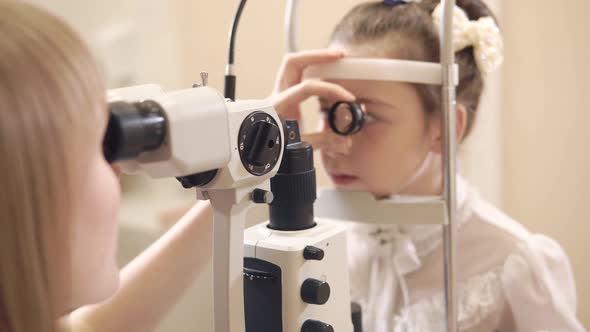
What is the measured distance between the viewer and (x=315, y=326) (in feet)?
1.56

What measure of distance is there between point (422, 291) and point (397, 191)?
18 centimetres

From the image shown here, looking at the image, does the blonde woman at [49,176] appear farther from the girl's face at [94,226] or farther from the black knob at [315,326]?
the black knob at [315,326]

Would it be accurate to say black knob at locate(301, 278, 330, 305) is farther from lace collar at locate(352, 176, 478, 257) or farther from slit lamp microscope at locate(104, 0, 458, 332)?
lace collar at locate(352, 176, 478, 257)

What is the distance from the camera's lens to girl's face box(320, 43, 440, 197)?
822mm

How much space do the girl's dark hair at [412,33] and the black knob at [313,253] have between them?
1.52 ft

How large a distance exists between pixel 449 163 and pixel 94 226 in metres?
0.46

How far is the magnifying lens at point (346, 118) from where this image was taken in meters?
0.69

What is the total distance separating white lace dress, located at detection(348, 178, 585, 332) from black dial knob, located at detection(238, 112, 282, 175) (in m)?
0.52

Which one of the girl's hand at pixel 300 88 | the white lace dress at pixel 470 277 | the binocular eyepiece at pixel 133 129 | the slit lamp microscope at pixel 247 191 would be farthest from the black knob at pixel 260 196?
the white lace dress at pixel 470 277

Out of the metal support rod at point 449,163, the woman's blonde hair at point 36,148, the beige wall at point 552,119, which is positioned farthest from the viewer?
the beige wall at point 552,119

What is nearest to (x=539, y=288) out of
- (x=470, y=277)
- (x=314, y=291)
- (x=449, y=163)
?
(x=470, y=277)

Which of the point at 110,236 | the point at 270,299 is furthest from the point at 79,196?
Answer: the point at 270,299

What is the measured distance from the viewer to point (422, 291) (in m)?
0.90

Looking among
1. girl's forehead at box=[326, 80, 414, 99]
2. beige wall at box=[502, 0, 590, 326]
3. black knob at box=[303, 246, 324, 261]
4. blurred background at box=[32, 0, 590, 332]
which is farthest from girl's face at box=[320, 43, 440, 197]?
beige wall at box=[502, 0, 590, 326]
